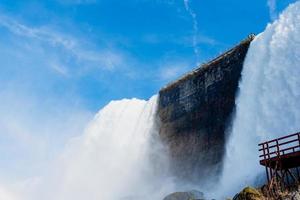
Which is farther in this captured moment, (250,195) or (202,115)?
(202,115)

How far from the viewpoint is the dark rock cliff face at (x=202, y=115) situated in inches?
1769

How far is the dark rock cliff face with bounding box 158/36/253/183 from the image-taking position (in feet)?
147

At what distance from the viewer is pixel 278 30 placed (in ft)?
135

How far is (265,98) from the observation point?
4000 cm

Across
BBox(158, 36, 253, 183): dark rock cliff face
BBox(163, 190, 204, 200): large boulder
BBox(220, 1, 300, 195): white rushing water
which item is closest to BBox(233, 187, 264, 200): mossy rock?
BBox(220, 1, 300, 195): white rushing water

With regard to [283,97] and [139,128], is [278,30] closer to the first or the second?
[283,97]

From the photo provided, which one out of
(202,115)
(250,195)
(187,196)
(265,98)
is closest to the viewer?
(250,195)

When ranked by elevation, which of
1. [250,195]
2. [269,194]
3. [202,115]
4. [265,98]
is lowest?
[250,195]

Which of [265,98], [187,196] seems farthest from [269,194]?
[265,98]

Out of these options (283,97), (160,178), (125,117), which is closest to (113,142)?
(125,117)

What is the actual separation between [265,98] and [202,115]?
9.01 metres

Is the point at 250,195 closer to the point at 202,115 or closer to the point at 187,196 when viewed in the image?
the point at 187,196

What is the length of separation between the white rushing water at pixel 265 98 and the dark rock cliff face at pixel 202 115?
5.90 feet

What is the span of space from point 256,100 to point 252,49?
15.8ft
